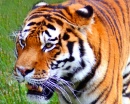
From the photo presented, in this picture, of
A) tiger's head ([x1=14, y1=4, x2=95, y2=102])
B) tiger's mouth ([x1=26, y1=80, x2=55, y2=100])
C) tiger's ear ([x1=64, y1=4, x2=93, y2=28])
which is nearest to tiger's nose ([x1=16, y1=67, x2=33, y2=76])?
tiger's head ([x1=14, y1=4, x2=95, y2=102])

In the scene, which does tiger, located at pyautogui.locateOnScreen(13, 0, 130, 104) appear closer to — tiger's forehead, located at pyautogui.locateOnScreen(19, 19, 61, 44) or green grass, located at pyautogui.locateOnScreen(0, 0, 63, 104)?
tiger's forehead, located at pyautogui.locateOnScreen(19, 19, 61, 44)

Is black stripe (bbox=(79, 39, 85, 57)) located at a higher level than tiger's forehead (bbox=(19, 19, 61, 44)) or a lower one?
lower

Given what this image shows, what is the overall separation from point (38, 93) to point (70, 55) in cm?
34

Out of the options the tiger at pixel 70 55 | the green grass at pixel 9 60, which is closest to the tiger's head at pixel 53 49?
the tiger at pixel 70 55

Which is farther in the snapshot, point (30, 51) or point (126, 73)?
point (126, 73)

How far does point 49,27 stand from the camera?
3631mm

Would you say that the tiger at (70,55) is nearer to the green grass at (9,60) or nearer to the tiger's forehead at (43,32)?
the tiger's forehead at (43,32)

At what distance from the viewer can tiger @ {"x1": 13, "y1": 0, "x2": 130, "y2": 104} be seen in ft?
11.6

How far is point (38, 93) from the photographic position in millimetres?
3740

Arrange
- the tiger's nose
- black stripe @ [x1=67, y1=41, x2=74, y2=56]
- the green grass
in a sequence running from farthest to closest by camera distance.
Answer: the green grass, black stripe @ [x1=67, y1=41, x2=74, y2=56], the tiger's nose

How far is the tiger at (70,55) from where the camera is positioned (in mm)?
3549

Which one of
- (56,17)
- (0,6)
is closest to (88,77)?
(56,17)

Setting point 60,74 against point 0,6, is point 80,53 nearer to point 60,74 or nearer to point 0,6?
point 60,74

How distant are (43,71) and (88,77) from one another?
0.41 meters
